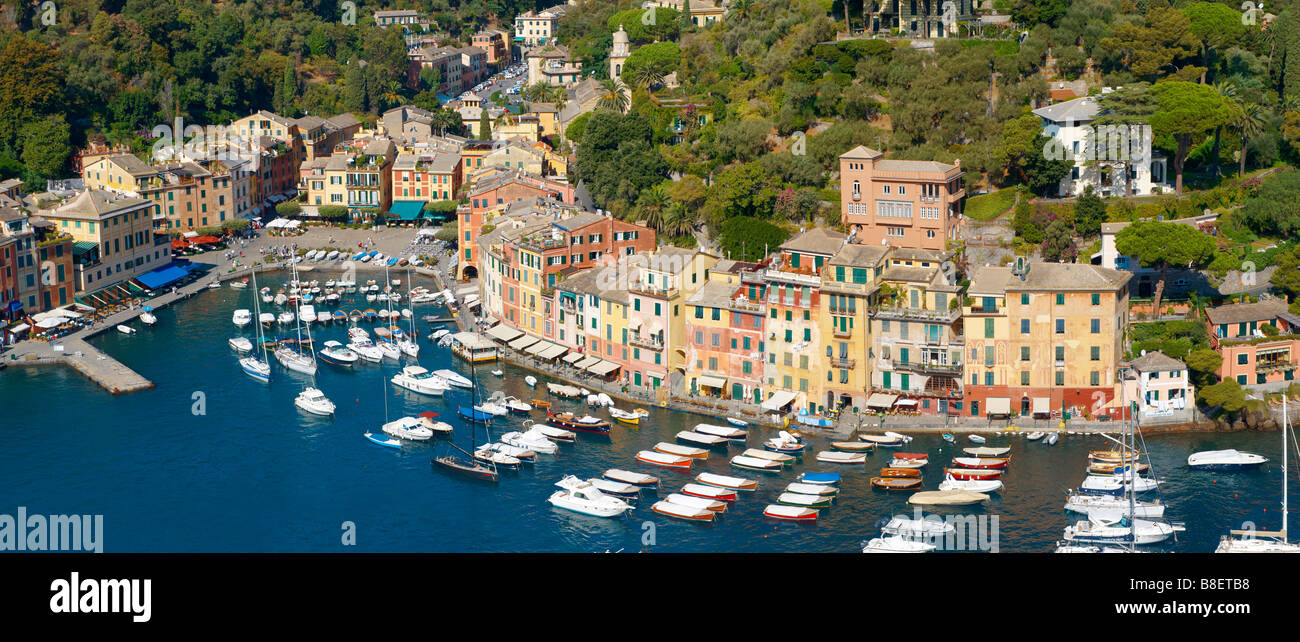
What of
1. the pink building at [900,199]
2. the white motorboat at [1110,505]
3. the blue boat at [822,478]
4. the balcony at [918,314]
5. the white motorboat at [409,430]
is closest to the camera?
the white motorboat at [1110,505]

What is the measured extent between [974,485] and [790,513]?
6614 millimetres

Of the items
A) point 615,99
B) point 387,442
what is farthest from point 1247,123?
point 387,442

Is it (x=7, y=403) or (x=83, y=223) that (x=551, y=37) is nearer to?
(x=83, y=223)

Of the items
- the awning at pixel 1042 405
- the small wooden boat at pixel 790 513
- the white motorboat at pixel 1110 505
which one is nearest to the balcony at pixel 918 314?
the awning at pixel 1042 405

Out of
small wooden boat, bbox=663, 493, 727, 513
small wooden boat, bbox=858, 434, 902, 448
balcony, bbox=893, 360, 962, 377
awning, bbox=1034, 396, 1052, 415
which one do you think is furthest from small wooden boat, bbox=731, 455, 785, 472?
awning, bbox=1034, 396, 1052, 415

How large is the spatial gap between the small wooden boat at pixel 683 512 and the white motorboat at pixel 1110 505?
11.4 m

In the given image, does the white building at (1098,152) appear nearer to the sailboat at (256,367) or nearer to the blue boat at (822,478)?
the blue boat at (822,478)

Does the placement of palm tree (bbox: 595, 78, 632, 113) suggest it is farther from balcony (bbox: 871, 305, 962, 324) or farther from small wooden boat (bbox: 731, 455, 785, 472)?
small wooden boat (bbox: 731, 455, 785, 472)

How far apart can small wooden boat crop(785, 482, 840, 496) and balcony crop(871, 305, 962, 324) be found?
9.63m

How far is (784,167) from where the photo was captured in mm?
70125

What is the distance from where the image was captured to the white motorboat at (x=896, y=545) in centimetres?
4234

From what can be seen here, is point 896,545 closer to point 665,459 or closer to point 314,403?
point 665,459

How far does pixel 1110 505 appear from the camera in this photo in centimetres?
4525

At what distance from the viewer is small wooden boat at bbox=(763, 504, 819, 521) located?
4512cm
